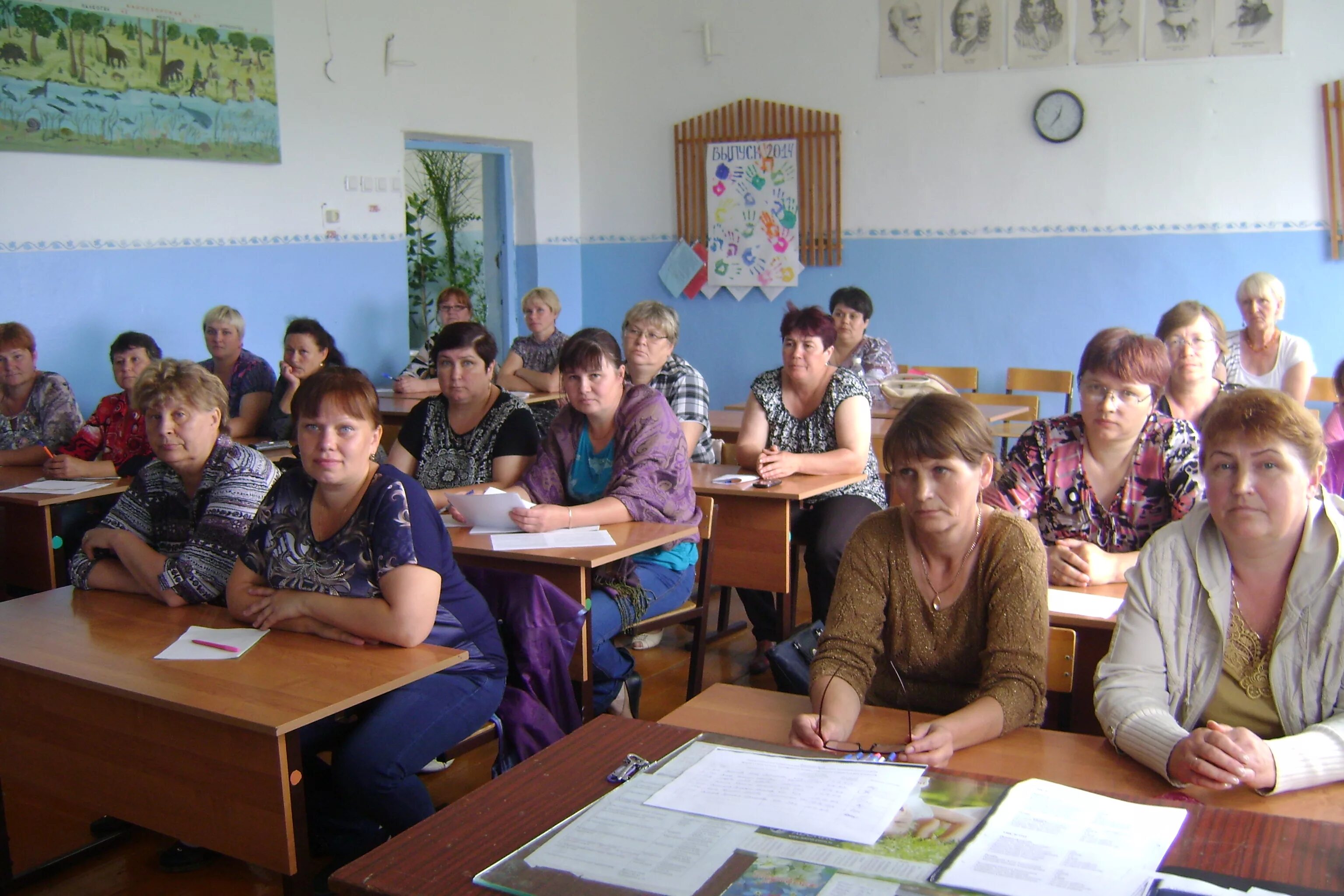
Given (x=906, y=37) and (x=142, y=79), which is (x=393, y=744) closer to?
(x=142, y=79)

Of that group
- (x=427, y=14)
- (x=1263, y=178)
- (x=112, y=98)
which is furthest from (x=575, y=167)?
(x=1263, y=178)

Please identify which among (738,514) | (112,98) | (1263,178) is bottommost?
(738,514)

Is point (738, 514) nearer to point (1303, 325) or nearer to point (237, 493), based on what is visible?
point (237, 493)

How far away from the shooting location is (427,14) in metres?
7.03

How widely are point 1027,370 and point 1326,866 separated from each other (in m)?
5.60

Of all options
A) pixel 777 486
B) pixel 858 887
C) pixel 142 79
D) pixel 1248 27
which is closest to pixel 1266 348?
pixel 1248 27

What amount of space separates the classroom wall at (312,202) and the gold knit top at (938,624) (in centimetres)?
460

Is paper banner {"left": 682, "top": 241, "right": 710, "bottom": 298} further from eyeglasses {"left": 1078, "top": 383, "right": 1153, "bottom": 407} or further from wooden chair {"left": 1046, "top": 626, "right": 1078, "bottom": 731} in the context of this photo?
wooden chair {"left": 1046, "top": 626, "right": 1078, "bottom": 731}

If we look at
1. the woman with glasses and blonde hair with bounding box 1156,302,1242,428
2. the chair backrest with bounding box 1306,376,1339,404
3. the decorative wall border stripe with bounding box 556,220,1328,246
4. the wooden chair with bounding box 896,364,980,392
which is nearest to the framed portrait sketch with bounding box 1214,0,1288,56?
the decorative wall border stripe with bounding box 556,220,1328,246

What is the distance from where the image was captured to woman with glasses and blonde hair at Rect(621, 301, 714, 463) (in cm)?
434

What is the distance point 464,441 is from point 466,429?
0.15 ft

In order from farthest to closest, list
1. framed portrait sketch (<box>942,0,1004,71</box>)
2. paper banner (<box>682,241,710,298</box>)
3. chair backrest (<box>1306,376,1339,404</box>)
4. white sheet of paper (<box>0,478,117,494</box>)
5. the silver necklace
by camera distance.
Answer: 1. paper banner (<box>682,241,710,298</box>)
2. framed portrait sketch (<box>942,0,1004,71</box>)
3. chair backrest (<box>1306,376,1339,404</box>)
4. white sheet of paper (<box>0,478,117,494</box>)
5. the silver necklace

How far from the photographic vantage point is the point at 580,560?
2.84m

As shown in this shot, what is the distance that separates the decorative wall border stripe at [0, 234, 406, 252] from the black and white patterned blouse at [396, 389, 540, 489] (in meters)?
2.47
